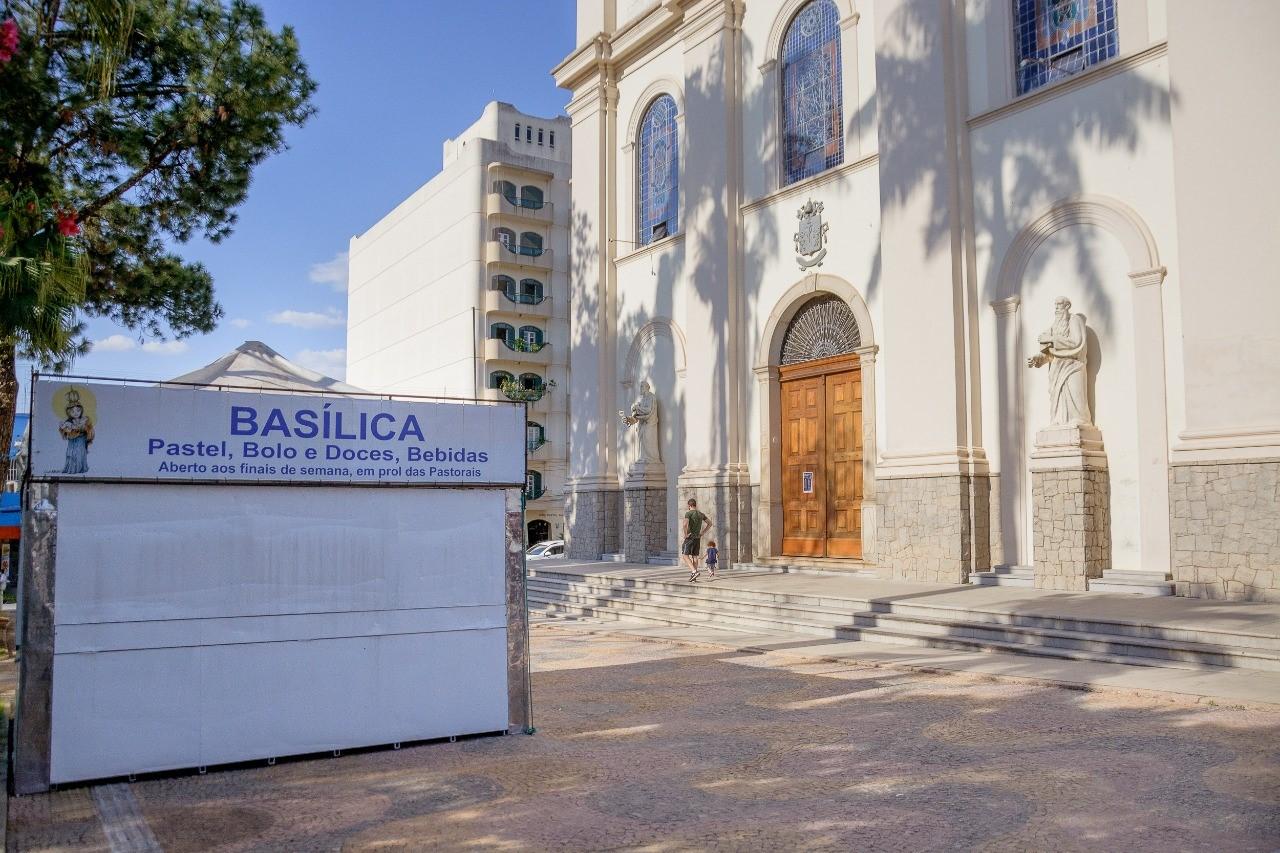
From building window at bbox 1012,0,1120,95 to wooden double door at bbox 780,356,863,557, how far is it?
5.24 m

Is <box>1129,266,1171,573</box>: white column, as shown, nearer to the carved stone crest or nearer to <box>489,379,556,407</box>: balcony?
the carved stone crest

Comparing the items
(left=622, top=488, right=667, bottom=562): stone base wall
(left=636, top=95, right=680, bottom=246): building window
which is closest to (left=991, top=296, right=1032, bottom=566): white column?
(left=622, top=488, right=667, bottom=562): stone base wall

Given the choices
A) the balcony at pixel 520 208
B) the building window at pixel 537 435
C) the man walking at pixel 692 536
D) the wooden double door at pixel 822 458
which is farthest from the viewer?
the building window at pixel 537 435

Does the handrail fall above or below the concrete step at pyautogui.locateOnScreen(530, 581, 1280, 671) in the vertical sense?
above

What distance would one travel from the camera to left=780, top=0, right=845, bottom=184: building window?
60.1 ft

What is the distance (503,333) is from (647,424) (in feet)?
99.2

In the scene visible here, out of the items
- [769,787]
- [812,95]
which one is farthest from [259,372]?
[812,95]

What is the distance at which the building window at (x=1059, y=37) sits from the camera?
46.5 feet

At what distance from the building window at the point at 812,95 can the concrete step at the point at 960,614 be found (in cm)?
767

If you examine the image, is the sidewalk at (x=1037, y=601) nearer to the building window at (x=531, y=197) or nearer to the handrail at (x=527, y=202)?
the handrail at (x=527, y=202)

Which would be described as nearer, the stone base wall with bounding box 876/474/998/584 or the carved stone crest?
the stone base wall with bounding box 876/474/998/584

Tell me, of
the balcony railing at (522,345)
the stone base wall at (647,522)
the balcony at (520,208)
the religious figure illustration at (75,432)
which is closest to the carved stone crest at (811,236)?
the stone base wall at (647,522)

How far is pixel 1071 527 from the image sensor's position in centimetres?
1331

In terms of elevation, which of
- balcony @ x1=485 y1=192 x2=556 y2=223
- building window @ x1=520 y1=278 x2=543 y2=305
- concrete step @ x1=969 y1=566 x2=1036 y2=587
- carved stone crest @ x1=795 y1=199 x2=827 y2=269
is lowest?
concrete step @ x1=969 y1=566 x2=1036 y2=587
